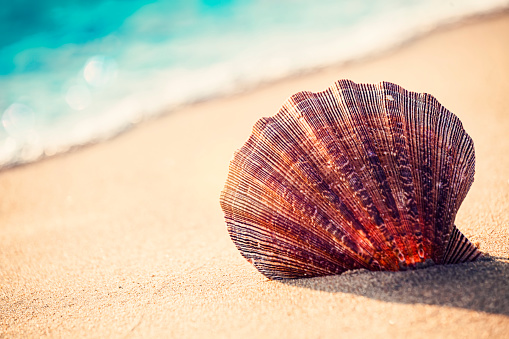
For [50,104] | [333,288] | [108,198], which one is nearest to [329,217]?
[333,288]

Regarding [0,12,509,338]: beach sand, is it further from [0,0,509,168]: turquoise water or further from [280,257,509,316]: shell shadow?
[0,0,509,168]: turquoise water

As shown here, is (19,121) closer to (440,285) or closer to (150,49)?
(150,49)

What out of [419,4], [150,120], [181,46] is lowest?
[150,120]

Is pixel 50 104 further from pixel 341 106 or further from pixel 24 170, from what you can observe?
pixel 341 106

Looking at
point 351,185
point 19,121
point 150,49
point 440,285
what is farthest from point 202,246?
point 150,49

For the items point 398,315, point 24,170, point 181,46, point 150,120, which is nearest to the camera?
point 398,315

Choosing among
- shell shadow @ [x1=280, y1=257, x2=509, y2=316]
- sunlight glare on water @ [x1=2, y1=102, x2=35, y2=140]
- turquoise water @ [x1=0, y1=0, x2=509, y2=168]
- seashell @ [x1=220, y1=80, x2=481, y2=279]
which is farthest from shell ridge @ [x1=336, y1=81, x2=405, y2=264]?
sunlight glare on water @ [x1=2, y1=102, x2=35, y2=140]
